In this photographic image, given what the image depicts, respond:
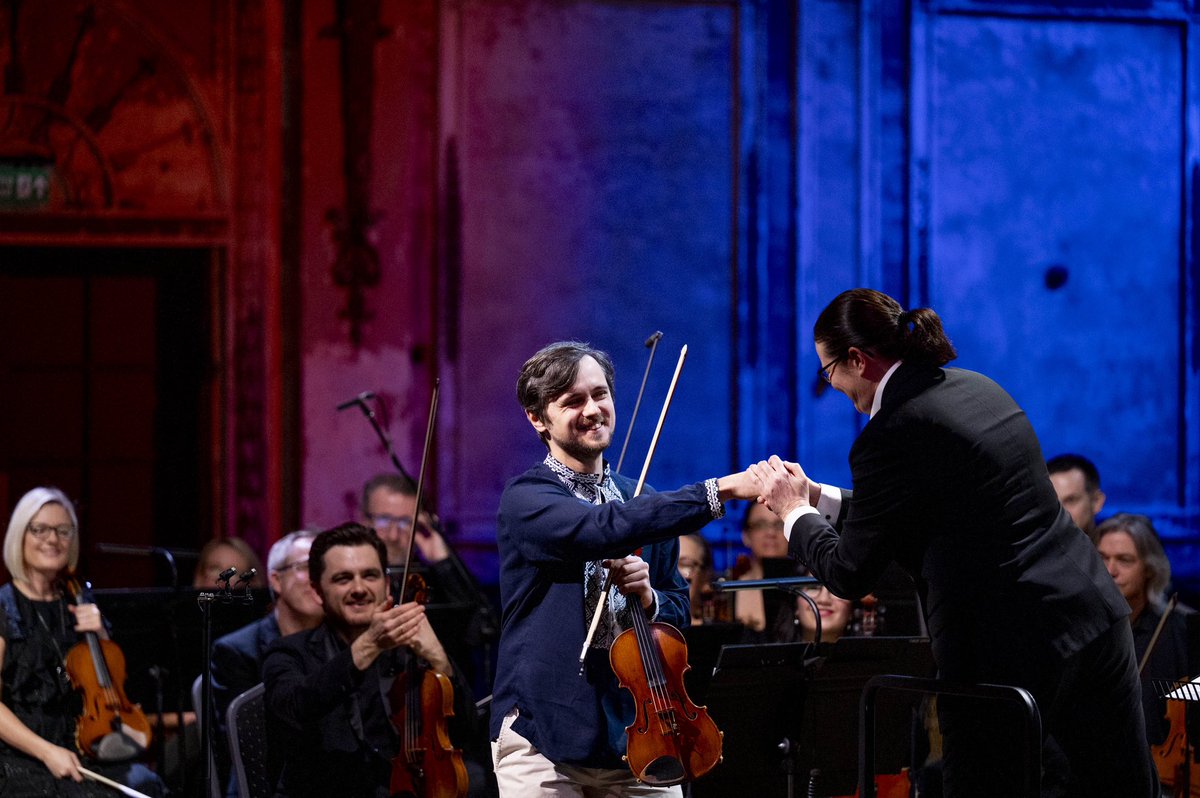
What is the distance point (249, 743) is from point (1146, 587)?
3053 millimetres

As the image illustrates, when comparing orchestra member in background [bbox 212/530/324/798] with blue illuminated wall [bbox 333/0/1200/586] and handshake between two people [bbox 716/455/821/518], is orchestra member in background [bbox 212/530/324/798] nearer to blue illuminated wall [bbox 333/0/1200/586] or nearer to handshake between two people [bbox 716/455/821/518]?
blue illuminated wall [bbox 333/0/1200/586]

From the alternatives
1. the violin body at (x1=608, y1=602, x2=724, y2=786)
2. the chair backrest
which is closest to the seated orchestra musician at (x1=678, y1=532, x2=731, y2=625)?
the chair backrest

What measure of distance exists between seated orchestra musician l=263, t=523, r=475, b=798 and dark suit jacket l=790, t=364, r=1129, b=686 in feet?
4.90

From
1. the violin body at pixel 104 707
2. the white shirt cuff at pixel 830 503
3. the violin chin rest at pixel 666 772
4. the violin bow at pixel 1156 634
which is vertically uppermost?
the white shirt cuff at pixel 830 503

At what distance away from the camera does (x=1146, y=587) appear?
4.98m

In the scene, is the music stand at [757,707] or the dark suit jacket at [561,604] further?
the music stand at [757,707]

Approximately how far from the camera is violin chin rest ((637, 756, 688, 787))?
2.66 m

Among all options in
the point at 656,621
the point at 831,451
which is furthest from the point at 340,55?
the point at 656,621

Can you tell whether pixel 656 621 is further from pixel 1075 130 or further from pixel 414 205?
pixel 1075 130

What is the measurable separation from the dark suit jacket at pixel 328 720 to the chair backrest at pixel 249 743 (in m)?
0.03

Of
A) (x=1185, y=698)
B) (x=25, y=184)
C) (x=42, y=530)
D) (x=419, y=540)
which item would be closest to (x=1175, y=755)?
(x=1185, y=698)

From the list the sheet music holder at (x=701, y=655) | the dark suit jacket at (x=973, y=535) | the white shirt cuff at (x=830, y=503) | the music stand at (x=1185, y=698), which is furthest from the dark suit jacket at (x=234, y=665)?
the music stand at (x=1185, y=698)

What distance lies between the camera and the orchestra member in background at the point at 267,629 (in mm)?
4480

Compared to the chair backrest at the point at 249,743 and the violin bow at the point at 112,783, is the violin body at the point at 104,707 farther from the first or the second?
the chair backrest at the point at 249,743
